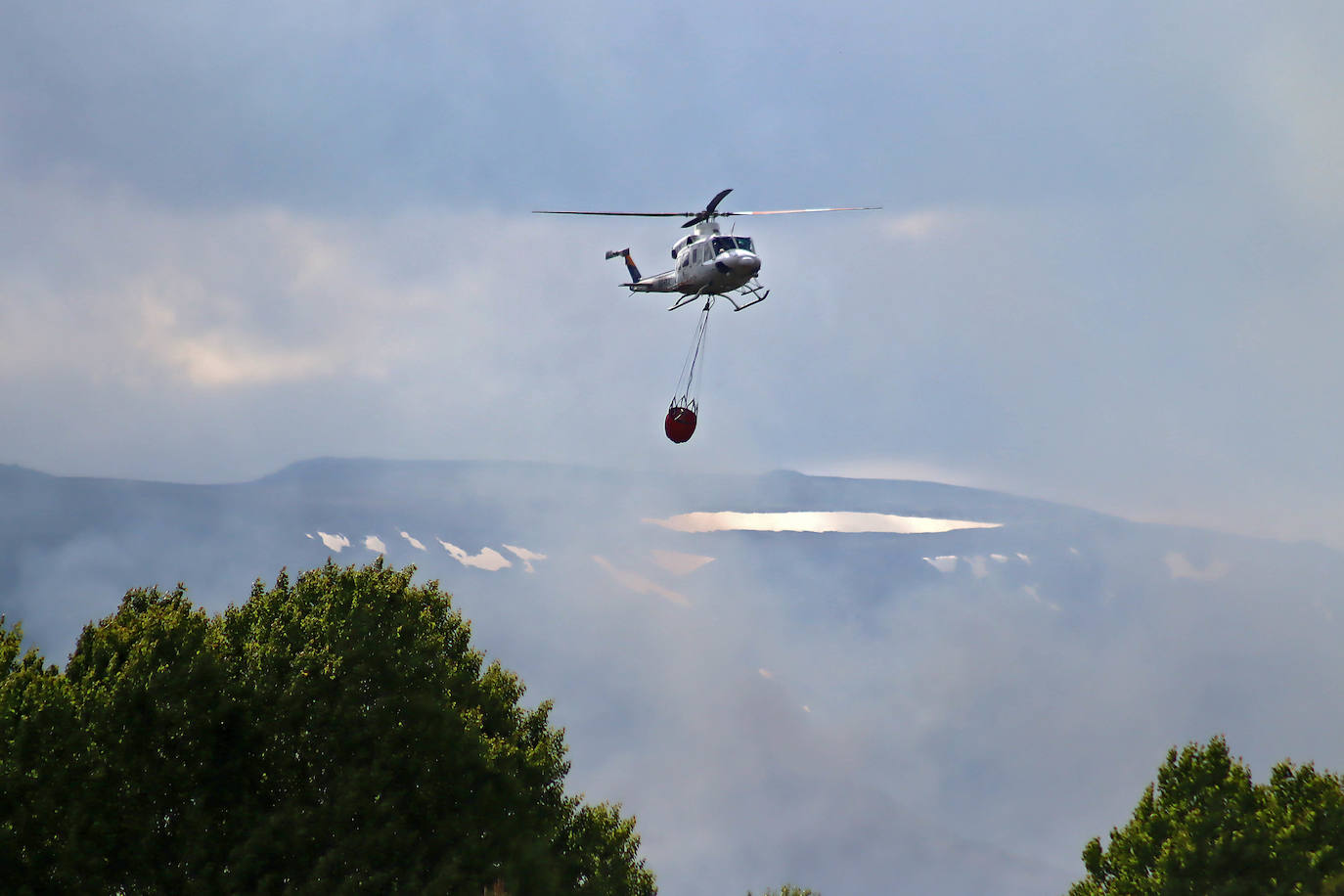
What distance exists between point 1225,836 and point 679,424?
24630 mm

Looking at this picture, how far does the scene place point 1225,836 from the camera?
34.9 metres

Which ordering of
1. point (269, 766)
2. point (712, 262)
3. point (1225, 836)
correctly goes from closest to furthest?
point (269, 766)
point (1225, 836)
point (712, 262)

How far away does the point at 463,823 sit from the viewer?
31391mm

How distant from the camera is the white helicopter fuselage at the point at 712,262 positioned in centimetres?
3900

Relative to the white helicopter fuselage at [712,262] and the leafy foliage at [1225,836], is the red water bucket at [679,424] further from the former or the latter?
the leafy foliage at [1225,836]

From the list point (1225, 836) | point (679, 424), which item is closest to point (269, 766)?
point (679, 424)

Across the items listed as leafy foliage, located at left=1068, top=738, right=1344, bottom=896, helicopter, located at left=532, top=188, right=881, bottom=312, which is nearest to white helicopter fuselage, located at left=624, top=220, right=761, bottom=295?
helicopter, located at left=532, top=188, right=881, bottom=312

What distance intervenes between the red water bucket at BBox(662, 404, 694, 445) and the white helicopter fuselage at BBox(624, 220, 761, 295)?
4933 mm

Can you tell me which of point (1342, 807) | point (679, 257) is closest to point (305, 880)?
point (679, 257)

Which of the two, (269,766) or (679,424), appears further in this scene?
(679,424)

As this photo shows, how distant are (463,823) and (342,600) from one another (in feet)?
27.2

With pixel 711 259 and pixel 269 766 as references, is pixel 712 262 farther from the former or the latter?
pixel 269 766

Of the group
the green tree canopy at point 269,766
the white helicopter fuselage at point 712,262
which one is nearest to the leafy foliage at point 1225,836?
the green tree canopy at point 269,766

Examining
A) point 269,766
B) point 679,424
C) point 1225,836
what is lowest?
point 269,766
